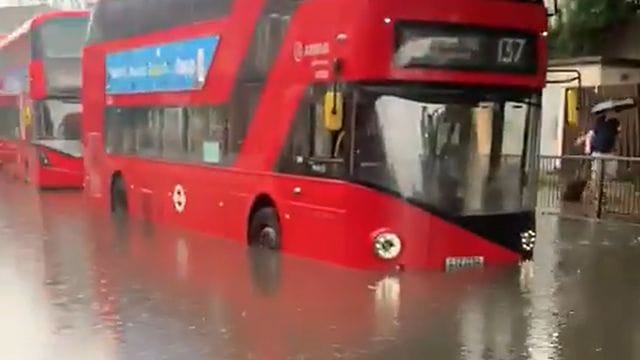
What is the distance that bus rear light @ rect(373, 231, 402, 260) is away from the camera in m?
11.3

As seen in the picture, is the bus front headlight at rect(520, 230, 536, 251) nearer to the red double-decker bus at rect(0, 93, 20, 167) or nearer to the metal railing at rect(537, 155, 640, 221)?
the metal railing at rect(537, 155, 640, 221)

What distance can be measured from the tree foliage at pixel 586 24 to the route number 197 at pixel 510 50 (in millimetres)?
11165

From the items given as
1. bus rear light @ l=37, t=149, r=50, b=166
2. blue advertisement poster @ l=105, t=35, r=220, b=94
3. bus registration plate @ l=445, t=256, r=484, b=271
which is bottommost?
bus registration plate @ l=445, t=256, r=484, b=271

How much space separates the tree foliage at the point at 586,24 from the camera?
22156 millimetres

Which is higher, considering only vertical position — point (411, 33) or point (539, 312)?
point (411, 33)

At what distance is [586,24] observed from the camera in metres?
22.6

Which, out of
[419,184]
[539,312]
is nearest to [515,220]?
[419,184]

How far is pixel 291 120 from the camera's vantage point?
12.2 m

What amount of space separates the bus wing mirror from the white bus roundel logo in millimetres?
4692

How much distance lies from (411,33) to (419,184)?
1.57 metres

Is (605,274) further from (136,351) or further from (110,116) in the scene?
(110,116)

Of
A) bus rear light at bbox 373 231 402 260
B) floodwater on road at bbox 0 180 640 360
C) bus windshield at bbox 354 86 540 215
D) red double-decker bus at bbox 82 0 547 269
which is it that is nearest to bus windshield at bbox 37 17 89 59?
floodwater on road at bbox 0 180 640 360

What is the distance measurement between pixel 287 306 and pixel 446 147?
2.57 m

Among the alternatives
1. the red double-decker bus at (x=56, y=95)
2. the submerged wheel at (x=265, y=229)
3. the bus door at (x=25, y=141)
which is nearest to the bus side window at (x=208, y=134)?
the submerged wheel at (x=265, y=229)
